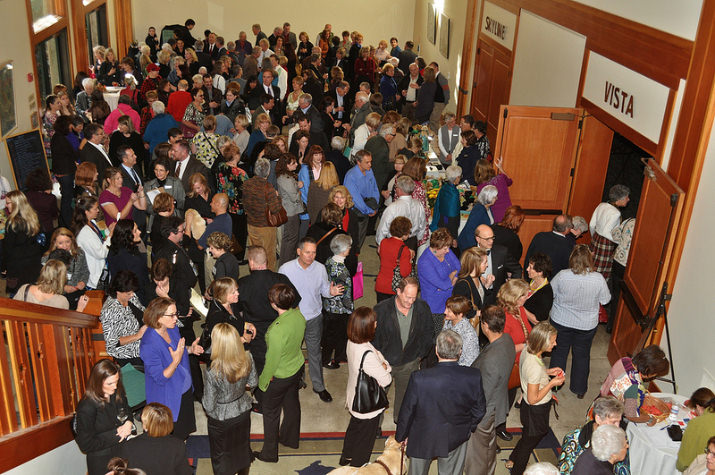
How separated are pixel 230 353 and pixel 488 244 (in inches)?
110

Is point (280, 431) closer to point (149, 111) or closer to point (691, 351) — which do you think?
point (691, 351)

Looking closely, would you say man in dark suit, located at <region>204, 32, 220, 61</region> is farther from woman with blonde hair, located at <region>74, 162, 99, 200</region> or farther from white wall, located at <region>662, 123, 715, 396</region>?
white wall, located at <region>662, 123, 715, 396</region>

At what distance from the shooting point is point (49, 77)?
12383 millimetres

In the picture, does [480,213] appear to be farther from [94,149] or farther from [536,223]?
[94,149]

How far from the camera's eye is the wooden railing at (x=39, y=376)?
3662 mm

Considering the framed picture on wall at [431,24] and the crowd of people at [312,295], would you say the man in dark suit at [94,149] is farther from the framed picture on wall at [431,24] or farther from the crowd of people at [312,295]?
the framed picture on wall at [431,24]

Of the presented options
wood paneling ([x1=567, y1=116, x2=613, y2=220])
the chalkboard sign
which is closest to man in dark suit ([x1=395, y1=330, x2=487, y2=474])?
wood paneling ([x1=567, y1=116, x2=613, y2=220])

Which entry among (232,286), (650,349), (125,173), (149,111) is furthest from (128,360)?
(149,111)

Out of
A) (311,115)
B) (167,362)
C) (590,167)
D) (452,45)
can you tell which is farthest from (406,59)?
(167,362)

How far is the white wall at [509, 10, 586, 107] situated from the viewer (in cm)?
827

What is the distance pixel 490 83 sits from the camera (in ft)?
40.1

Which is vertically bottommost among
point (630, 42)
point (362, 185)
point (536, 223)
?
point (536, 223)

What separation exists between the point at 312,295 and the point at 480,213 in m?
2.25

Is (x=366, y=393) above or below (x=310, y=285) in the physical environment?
below
